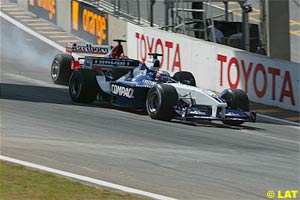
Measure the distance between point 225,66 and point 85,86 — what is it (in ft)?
15.2

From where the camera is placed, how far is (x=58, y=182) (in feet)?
31.0

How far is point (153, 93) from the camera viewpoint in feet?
54.0

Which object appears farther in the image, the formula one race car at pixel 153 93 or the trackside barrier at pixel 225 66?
the trackside barrier at pixel 225 66

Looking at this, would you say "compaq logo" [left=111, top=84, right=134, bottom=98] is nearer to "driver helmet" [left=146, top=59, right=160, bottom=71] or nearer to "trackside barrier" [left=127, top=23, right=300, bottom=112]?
"driver helmet" [left=146, top=59, right=160, bottom=71]

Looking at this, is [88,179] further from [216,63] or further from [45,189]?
[216,63]

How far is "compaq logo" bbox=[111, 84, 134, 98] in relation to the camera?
17.2 m

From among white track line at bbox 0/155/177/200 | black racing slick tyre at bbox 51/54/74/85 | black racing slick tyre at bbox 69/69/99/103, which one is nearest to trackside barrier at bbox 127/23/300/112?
black racing slick tyre at bbox 51/54/74/85

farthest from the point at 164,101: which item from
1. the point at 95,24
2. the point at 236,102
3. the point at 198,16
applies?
the point at 95,24

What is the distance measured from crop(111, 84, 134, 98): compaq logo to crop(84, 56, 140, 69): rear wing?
616 mm

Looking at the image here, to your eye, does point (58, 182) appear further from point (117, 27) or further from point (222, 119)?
point (117, 27)

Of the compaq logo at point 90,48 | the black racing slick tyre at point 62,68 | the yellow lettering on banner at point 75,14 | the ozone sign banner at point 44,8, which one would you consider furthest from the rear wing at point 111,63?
the ozone sign banner at point 44,8

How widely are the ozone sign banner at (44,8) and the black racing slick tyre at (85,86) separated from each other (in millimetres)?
12708

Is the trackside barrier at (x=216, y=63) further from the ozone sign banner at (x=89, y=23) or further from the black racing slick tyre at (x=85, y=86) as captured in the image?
the black racing slick tyre at (x=85, y=86)

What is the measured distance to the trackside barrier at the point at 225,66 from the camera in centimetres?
1948
